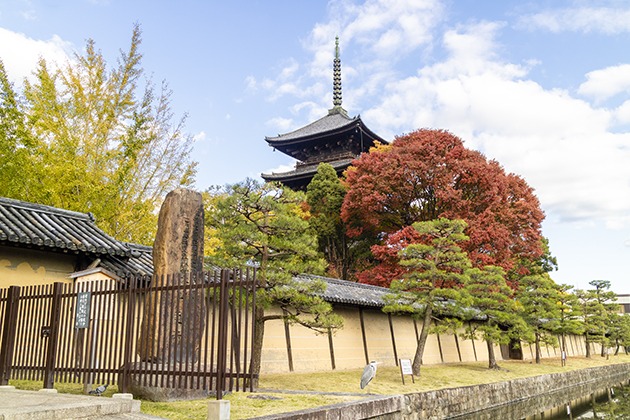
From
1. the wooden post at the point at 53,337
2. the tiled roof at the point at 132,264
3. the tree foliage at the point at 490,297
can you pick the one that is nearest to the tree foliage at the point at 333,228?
the tree foliage at the point at 490,297

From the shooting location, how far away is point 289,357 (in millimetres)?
14578

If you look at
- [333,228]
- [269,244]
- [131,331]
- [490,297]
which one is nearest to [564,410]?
[490,297]

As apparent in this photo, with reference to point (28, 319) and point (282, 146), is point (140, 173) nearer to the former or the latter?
point (28, 319)

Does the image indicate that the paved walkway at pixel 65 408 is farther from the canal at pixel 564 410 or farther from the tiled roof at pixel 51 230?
the canal at pixel 564 410

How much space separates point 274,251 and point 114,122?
7839 millimetres

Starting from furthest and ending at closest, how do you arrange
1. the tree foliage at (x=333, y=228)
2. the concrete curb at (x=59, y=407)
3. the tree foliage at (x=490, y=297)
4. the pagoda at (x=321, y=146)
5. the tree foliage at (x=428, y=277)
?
the pagoda at (x=321, y=146)
the tree foliage at (x=333, y=228)
the tree foliage at (x=490, y=297)
the tree foliage at (x=428, y=277)
the concrete curb at (x=59, y=407)

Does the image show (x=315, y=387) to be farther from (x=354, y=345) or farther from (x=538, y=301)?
(x=538, y=301)

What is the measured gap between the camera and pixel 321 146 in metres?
38.2

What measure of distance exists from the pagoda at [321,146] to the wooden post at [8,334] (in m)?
25.9

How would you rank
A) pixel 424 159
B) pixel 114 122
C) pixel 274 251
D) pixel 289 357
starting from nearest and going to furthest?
pixel 274 251 < pixel 289 357 < pixel 114 122 < pixel 424 159

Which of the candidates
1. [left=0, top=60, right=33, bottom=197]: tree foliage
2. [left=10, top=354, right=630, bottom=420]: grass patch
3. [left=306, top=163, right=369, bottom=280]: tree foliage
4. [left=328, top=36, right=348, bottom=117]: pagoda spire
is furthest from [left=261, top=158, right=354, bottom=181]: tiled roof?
[left=0, top=60, right=33, bottom=197]: tree foliage

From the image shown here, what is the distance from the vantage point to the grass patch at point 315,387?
25.6ft

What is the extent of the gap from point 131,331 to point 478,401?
417 inches

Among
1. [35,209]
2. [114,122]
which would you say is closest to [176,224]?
[35,209]
